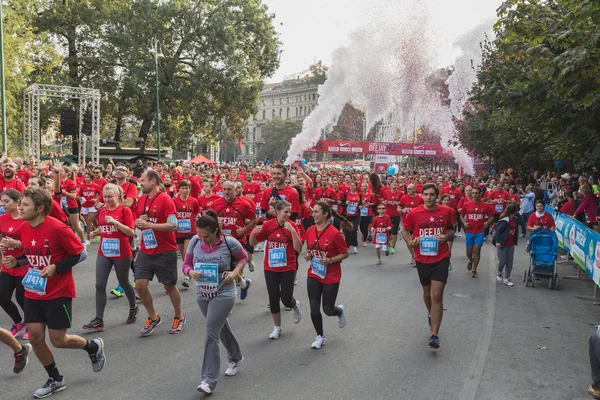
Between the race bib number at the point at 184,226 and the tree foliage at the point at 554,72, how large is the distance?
6510 mm

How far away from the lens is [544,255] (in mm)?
10492

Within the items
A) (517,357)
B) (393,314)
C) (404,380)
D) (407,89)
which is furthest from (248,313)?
(407,89)

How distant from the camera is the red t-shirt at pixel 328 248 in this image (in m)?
6.47

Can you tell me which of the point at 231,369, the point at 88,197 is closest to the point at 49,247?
the point at 231,369

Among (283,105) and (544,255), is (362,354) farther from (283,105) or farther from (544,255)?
(283,105)

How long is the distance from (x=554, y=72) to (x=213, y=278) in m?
6.82

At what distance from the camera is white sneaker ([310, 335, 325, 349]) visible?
643cm


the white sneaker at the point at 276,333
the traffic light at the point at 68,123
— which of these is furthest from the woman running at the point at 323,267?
the traffic light at the point at 68,123

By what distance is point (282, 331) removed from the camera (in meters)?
7.13

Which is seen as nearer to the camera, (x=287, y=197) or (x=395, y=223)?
(x=287, y=197)

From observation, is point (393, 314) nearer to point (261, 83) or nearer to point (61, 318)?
point (61, 318)

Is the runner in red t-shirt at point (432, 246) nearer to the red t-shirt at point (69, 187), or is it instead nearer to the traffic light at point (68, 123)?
the red t-shirt at point (69, 187)

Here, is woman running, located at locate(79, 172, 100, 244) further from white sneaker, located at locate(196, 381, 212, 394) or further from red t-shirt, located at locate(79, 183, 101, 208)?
white sneaker, located at locate(196, 381, 212, 394)

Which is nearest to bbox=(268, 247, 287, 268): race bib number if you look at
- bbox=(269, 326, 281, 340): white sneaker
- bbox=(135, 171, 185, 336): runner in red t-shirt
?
bbox=(269, 326, 281, 340): white sneaker
